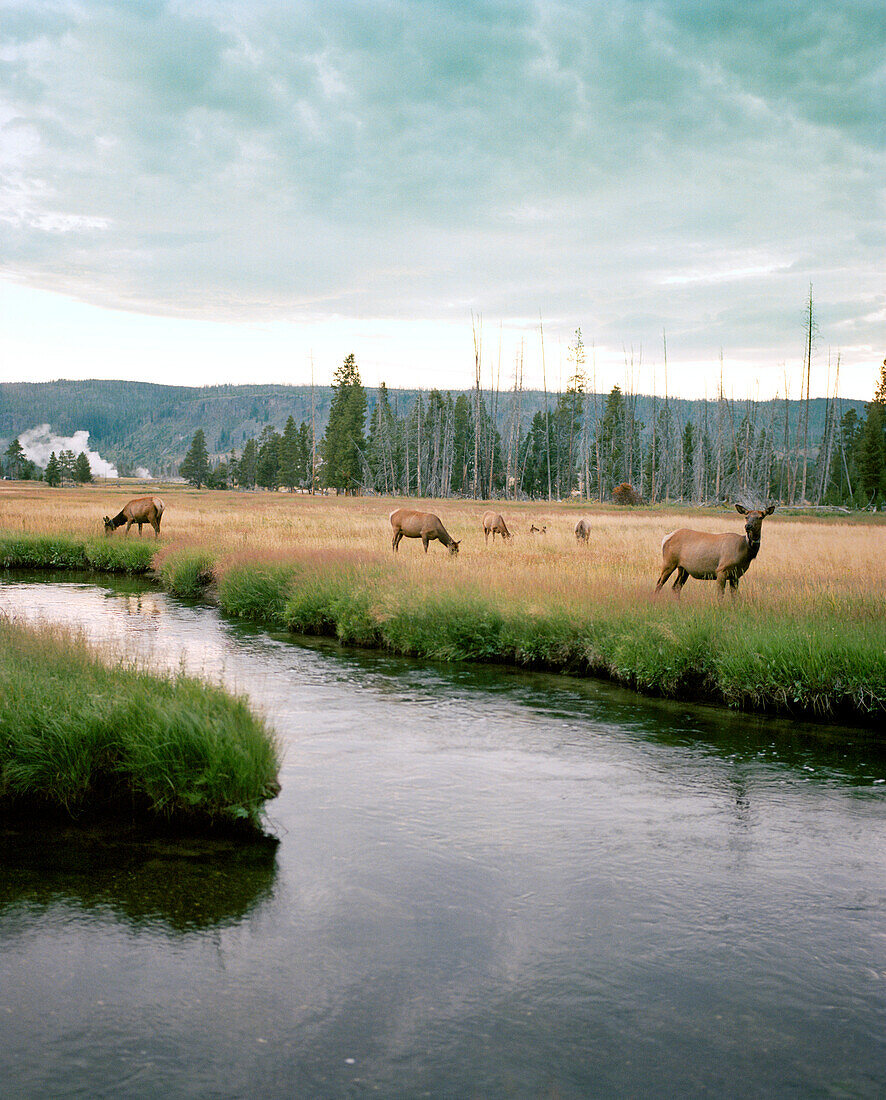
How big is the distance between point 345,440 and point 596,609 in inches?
3554

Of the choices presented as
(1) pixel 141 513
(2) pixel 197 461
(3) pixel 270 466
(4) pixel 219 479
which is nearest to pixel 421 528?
(1) pixel 141 513

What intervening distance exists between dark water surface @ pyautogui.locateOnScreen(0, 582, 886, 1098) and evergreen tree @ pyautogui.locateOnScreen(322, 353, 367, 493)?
310 ft

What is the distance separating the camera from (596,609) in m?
14.9

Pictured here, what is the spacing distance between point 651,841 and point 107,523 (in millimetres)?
29928

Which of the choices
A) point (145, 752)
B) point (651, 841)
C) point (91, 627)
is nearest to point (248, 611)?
point (91, 627)

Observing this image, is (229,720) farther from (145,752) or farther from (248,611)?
(248,611)

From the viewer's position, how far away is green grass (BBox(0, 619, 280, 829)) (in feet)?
Answer: 23.4

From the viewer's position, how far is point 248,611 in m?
19.9

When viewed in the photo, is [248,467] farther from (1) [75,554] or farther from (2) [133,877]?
(2) [133,877]

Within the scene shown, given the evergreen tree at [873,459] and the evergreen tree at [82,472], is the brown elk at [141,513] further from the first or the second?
the evergreen tree at [82,472]

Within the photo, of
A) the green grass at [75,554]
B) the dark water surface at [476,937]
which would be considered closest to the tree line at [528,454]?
the green grass at [75,554]

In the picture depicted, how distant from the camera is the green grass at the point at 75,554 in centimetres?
2822

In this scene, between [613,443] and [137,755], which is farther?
[613,443]

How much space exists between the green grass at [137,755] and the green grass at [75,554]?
Answer: 67.9 ft
